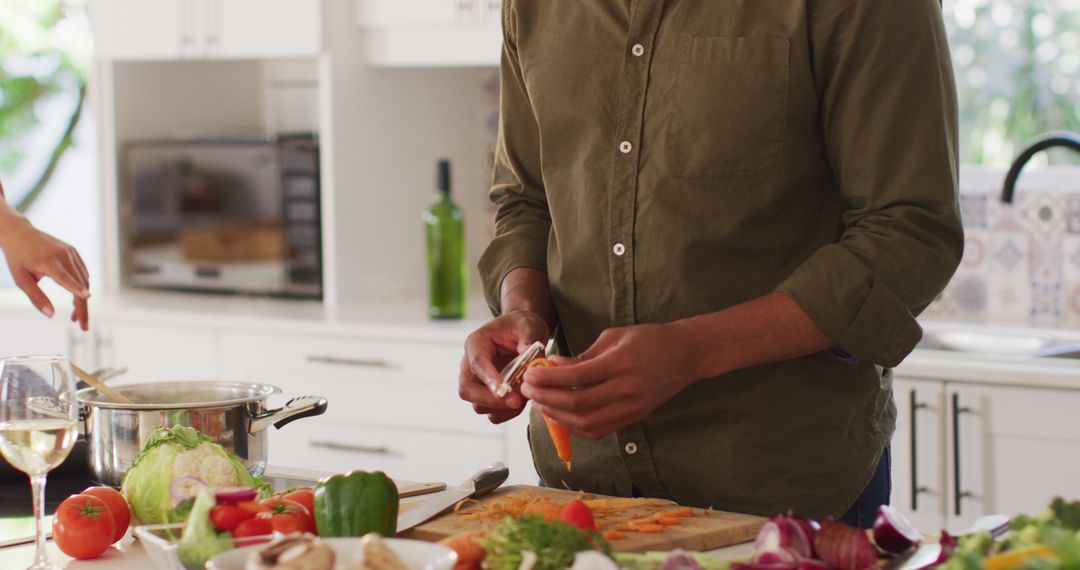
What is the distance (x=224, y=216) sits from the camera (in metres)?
3.46

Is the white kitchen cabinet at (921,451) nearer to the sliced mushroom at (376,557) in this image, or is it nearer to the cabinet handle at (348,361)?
the cabinet handle at (348,361)

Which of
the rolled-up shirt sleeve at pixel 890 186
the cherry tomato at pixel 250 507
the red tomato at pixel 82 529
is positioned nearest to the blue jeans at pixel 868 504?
the rolled-up shirt sleeve at pixel 890 186

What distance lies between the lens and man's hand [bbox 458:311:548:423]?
1448mm

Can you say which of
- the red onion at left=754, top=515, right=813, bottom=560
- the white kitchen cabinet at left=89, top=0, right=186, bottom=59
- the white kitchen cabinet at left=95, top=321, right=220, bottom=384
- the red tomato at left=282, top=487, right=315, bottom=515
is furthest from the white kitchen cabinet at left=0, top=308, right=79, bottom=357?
the red onion at left=754, top=515, right=813, bottom=560

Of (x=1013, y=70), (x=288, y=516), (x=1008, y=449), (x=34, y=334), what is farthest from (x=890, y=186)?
(x=34, y=334)

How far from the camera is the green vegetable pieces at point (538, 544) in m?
1.04

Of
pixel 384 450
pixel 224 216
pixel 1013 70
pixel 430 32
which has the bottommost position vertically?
pixel 384 450

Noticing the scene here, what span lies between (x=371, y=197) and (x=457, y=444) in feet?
2.41

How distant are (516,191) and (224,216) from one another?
6.26 feet

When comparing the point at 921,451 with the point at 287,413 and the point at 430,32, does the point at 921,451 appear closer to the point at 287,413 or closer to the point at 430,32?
the point at 287,413

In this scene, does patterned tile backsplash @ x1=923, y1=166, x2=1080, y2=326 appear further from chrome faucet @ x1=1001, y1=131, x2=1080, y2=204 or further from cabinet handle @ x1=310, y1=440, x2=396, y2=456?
cabinet handle @ x1=310, y1=440, x2=396, y2=456

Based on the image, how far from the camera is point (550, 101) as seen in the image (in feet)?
5.14

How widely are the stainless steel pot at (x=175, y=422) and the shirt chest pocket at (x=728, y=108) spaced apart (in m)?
0.49

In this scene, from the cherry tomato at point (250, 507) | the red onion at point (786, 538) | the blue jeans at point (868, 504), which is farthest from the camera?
the blue jeans at point (868, 504)
